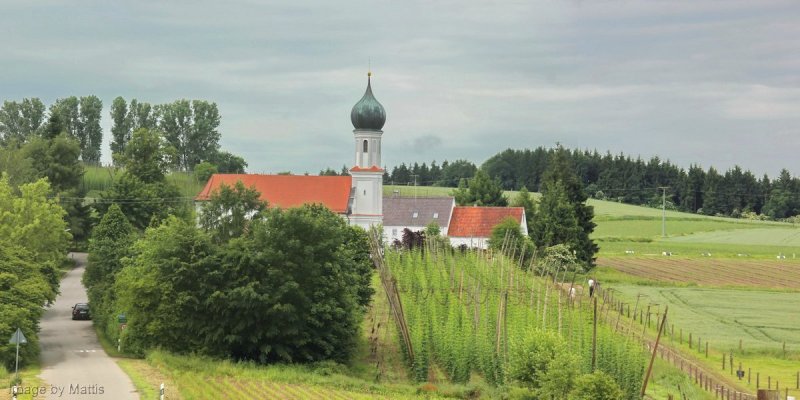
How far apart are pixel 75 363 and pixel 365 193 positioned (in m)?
56.0

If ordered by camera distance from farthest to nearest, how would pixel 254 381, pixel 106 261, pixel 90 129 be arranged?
pixel 90 129, pixel 106 261, pixel 254 381

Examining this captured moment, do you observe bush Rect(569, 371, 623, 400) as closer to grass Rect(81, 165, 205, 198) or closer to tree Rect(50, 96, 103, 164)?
grass Rect(81, 165, 205, 198)

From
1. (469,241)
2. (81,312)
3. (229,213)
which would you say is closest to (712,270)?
(469,241)

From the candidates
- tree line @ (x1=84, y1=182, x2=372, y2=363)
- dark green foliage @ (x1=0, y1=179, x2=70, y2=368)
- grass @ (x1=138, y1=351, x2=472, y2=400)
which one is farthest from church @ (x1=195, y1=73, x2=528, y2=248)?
grass @ (x1=138, y1=351, x2=472, y2=400)

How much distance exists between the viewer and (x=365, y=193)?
101m

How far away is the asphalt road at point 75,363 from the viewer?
38.1 metres

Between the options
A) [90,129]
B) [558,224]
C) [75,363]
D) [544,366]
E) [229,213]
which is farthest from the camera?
[90,129]

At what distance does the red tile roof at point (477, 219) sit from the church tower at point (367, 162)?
6.73m

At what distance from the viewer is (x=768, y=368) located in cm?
5291

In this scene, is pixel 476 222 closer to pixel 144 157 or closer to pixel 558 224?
pixel 558 224

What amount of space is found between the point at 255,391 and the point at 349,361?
36.8 ft

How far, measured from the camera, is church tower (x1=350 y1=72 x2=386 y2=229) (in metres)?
100

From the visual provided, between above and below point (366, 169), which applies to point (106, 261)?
below

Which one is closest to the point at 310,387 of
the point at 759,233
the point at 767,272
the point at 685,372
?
the point at 685,372
